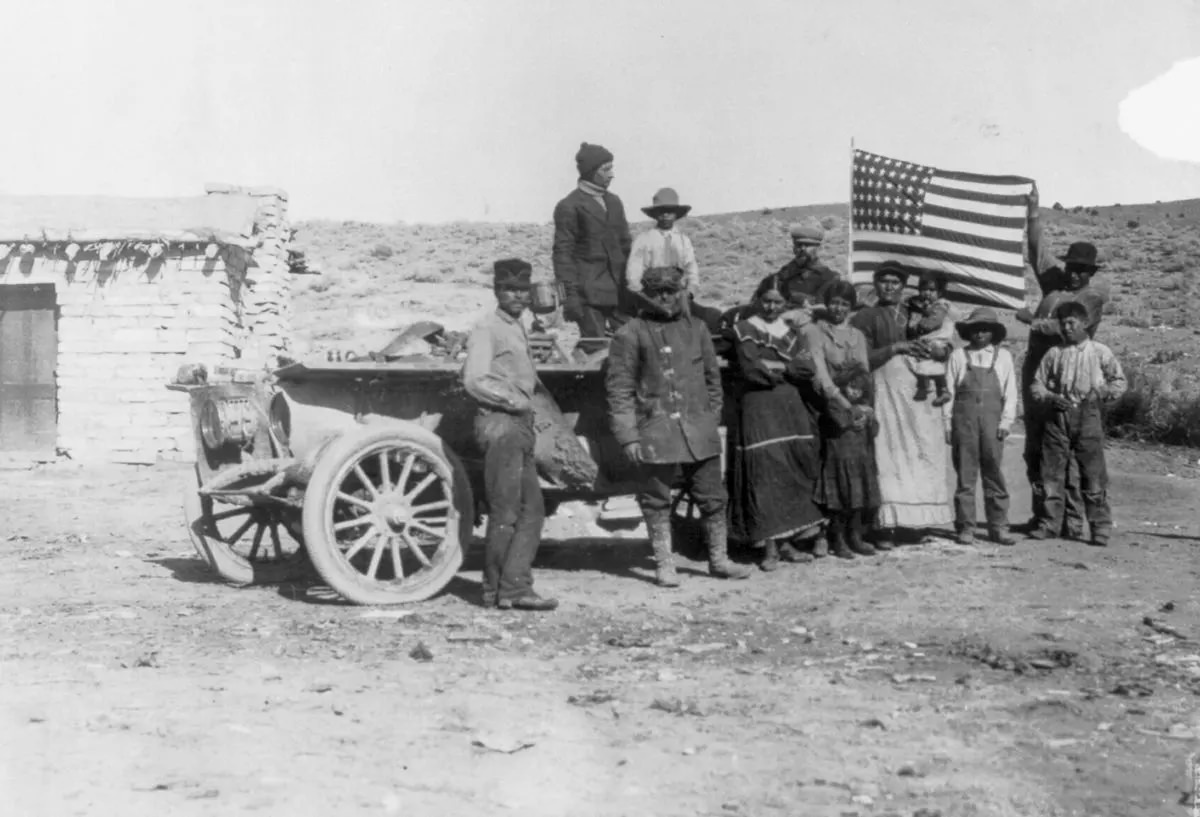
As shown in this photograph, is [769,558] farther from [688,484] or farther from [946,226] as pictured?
[946,226]

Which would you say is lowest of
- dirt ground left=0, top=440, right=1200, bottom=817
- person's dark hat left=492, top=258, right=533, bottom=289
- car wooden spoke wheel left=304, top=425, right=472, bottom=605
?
dirt ground left=0, top=440, right=1200, bottom=817

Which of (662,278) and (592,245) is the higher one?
(592,245)

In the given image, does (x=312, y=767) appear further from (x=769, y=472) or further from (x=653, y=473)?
(x=769, y=472)

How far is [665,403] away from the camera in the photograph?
26.9ft

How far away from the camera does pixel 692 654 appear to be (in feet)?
21.2

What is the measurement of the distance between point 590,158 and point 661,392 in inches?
75.5

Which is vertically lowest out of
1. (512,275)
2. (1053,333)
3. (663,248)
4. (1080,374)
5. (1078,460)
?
(1078,460)

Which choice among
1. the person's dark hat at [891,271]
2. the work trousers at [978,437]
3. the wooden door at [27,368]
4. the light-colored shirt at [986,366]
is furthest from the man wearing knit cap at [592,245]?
the wooden door at [27,368]

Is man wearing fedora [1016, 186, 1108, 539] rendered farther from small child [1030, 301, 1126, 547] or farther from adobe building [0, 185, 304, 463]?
adobe building [0, 185, 304, 463]

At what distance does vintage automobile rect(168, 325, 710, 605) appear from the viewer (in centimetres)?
750

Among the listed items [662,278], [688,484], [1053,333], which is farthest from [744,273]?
[662,278]

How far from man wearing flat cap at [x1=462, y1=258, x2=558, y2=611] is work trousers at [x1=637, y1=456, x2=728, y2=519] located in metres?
0.91

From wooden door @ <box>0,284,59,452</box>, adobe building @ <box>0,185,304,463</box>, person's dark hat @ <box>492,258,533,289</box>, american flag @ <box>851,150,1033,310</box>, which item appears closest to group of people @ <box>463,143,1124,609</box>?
person's dark hat @ <box>492,258,533,289</box>

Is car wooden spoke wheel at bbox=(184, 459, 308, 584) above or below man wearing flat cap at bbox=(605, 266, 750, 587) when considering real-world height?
below
